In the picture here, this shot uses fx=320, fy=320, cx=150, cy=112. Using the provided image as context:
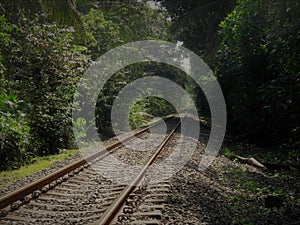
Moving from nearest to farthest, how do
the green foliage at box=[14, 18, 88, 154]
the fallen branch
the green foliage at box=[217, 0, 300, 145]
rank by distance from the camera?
the green foliage at box=[217, 0, 300, 145] → the fallen branch → the green foliage at box=[14, 18, 88, 154]

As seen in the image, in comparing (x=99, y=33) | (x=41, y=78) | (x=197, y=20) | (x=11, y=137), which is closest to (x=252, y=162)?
(x=11, y=137)

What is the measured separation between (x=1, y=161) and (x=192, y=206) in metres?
4.80

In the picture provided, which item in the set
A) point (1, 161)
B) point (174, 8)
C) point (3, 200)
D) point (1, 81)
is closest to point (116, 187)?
point (3, 200)

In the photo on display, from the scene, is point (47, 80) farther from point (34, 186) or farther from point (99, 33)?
point (99, 33)

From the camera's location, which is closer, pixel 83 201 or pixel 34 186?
pixel 83 201

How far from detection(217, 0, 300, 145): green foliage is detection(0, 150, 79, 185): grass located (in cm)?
639

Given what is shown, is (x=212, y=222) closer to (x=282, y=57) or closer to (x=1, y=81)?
(x=282, y=57)

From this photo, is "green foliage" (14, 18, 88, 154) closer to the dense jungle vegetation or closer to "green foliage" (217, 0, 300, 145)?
the dense jungle vegetation

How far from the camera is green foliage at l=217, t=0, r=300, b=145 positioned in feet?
25.1

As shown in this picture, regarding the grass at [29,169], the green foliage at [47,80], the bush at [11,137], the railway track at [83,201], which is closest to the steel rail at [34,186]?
the railway track at [83,201]

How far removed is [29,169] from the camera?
745cm

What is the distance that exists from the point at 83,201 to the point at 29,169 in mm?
A: 2805

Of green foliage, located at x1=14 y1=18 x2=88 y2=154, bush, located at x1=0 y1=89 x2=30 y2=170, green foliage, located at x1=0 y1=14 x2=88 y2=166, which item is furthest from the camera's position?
green foliage, located at x1=14 y1=18 x2=88 y2=154

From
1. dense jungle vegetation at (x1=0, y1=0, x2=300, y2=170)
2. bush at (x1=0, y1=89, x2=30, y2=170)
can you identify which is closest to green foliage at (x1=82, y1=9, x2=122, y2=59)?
dense jungle vegetation at (x1=0, y1=0, x2=300, y2=170)
